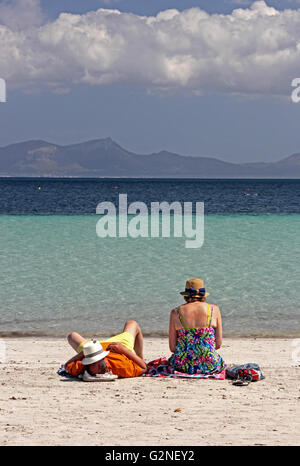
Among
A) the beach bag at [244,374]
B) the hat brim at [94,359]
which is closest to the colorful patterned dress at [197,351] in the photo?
the beach bag at [244,374]

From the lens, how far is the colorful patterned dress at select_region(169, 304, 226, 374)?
7.84 metres

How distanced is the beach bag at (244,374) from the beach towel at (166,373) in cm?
11

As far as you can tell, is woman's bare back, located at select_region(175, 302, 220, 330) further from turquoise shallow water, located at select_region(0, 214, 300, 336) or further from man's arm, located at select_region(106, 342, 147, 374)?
turquoise shallow water, located at select_region(0, 214, 300, 336)

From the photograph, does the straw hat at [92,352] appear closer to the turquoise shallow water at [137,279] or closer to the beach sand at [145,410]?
the beach sand at [145,410]

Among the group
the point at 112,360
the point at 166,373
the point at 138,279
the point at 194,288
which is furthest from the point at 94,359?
the point at 138,279

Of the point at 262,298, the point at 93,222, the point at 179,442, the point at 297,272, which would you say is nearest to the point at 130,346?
the point at 179,442

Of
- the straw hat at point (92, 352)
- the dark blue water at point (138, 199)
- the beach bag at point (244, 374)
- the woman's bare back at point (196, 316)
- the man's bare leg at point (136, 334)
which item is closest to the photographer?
the straw hat at point (92, 352)

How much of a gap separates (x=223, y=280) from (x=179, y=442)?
39.3 ft

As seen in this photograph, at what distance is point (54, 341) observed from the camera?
11117 millimetres

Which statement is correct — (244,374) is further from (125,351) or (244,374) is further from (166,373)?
(125,351)

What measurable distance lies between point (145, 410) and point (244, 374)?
5.40 feet

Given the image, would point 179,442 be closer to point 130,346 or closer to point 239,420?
point 239,420

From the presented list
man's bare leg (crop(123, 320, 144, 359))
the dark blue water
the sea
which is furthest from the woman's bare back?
the dark blue water

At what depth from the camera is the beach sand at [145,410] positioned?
18.7 ft
